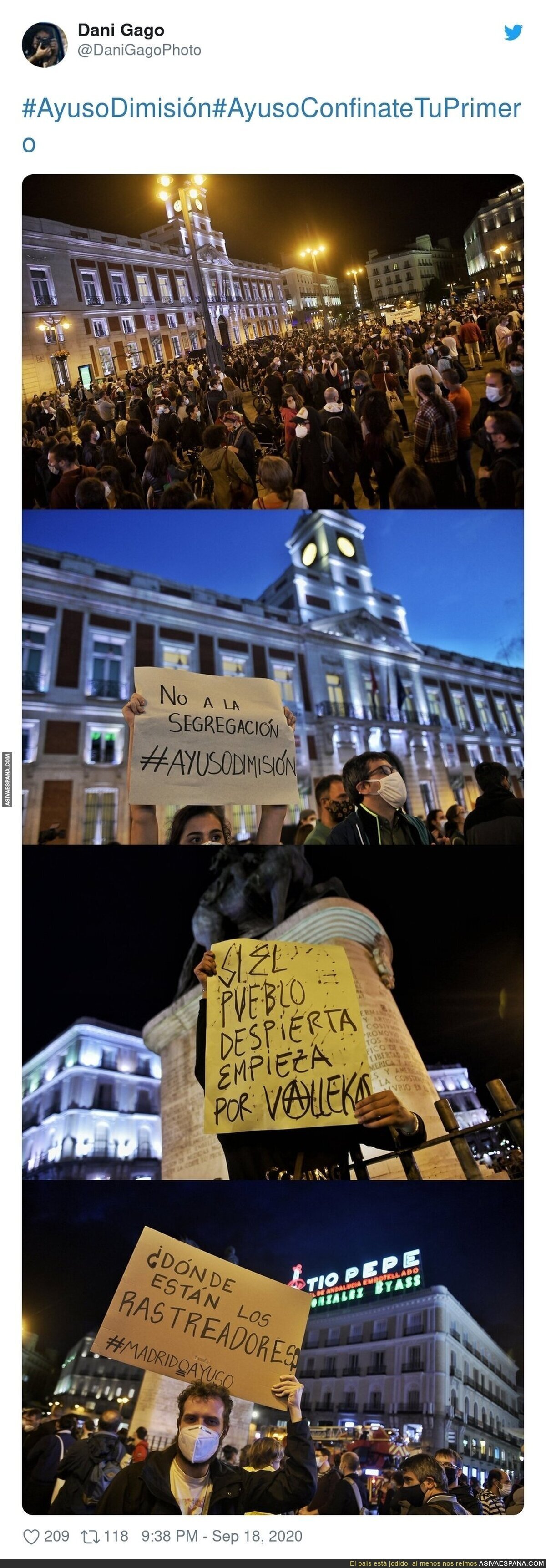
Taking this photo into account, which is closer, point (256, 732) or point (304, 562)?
point (256, 732)

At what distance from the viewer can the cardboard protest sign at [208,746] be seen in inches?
105

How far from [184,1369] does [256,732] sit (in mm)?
1505

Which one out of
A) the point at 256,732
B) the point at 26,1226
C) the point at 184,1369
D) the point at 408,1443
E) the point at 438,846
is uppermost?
the point at 256,732

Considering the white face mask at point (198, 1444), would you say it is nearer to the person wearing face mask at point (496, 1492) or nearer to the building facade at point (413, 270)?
the person wearing face mask at point (496, 1492)

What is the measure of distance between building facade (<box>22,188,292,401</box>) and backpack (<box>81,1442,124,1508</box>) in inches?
102

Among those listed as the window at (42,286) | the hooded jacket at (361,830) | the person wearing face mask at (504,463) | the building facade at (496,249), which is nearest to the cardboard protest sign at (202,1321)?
the hooded jacket at (361,830)

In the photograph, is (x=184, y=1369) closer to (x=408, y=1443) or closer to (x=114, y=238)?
(x=408, y=1443)

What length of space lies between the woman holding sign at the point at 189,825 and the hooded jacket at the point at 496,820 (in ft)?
1.70

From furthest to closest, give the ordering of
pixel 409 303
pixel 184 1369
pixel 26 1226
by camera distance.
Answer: pixel 409 303
pixel 26 1226
pixel 184 1369

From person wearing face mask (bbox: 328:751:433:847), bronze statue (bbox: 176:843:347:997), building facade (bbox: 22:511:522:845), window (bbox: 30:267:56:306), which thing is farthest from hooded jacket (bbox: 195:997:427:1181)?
window (bbox: 30:267:56:306)

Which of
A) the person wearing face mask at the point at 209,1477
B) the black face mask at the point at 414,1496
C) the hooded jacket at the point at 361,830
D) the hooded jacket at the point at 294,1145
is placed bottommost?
the black face mask at the point at 414,1496

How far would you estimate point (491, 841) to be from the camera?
2.78 meters

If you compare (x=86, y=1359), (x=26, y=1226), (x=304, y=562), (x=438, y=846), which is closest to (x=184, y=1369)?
(x=86, y=1359)
